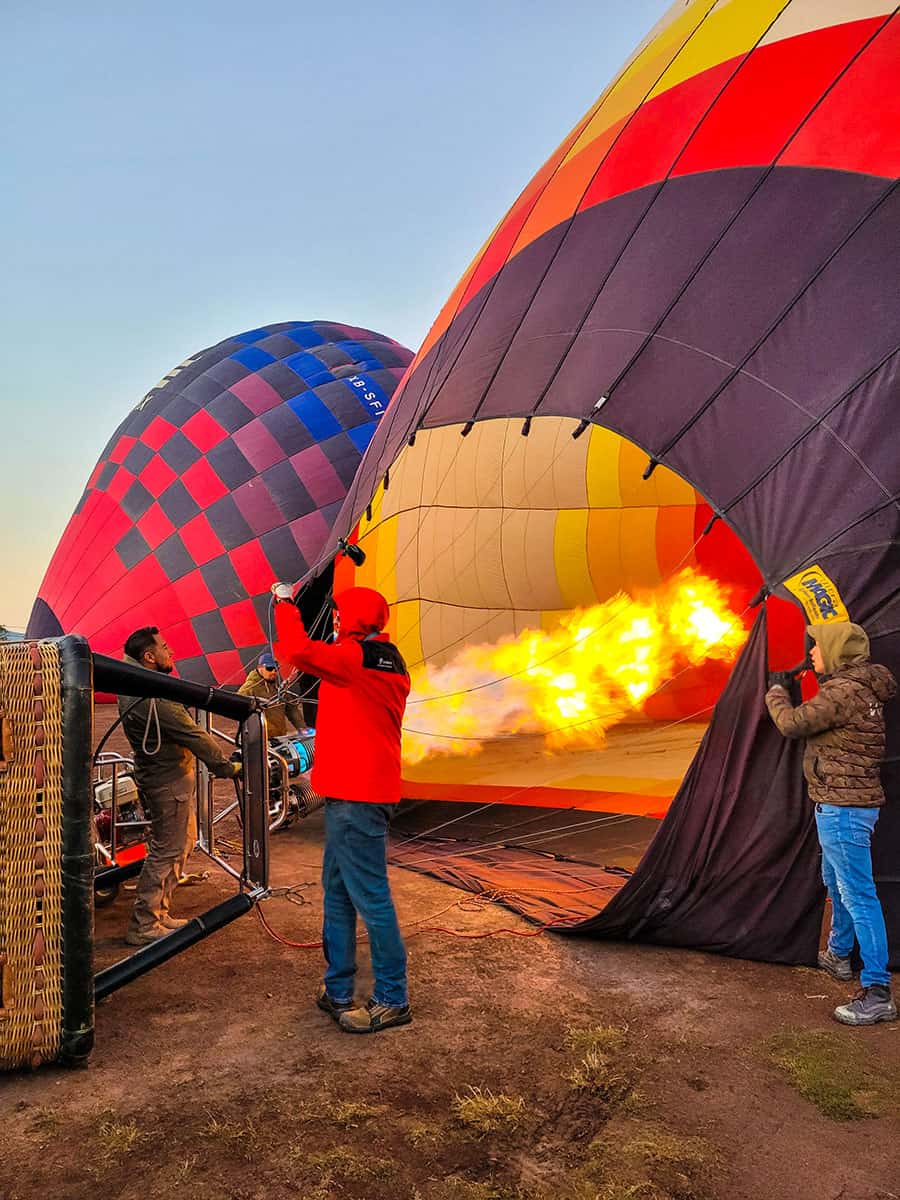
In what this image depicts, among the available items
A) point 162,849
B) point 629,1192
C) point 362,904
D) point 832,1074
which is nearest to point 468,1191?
point 629,1192

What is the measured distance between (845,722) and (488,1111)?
64.4 inches

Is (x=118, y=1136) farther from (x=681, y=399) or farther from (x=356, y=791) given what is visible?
(x=681, y=399)

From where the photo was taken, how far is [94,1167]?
2045mm

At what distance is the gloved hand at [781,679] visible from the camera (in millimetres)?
3310

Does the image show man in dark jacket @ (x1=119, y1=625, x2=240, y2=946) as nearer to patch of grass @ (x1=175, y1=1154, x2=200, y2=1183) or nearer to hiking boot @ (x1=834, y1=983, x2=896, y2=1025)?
patch of grass @ (x1=175, y1=1154, x2=200, y2=1183)

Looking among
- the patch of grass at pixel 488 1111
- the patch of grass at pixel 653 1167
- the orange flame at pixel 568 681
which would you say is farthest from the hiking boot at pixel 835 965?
the orange flame at pixel 568 681

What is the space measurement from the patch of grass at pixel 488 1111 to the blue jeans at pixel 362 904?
520 millimetres

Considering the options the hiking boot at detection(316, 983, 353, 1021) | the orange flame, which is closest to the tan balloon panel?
the orange flame

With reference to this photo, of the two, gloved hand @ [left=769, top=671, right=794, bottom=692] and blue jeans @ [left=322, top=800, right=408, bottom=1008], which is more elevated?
gloved hand @ [left=769, top=671, right=794, bottom=692]

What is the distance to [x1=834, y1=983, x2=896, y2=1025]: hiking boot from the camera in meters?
2.81

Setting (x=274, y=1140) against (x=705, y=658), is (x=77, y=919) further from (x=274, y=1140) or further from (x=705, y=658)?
(x=705, y=658)

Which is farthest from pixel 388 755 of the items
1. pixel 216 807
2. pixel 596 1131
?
pixel 216 807

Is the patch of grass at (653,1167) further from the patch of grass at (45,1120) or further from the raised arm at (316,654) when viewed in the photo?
the raised arm at (316,654)

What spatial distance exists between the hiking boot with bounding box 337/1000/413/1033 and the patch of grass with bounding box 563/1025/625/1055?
0.49 m
